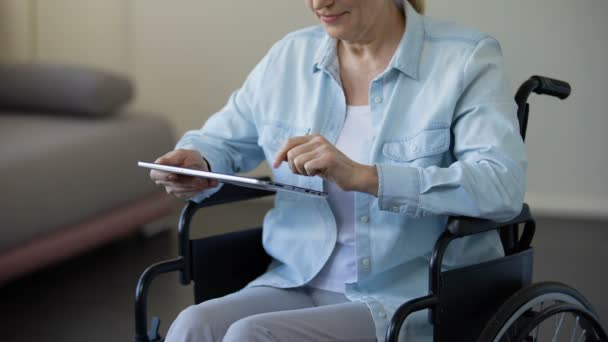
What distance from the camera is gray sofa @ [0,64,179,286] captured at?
7.77ft

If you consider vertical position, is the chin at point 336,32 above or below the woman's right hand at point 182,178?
above

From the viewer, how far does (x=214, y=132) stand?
1514mm

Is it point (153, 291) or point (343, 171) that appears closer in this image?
point (343, 171)

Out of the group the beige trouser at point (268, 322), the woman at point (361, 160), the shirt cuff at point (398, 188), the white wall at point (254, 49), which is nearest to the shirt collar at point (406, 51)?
the woman at point (361, 160)

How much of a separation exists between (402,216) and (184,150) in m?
0.38

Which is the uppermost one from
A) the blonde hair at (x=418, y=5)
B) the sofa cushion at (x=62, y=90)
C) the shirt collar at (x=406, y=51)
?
the blonde hair at (x=418, y=5)

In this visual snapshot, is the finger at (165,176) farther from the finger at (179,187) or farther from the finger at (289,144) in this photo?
the finger at (289,144)

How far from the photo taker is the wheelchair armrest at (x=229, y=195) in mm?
1421

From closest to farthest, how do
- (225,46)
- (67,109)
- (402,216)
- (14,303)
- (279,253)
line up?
(402,216) < (279,253) < (14,303) < (67,109) < (225,46)

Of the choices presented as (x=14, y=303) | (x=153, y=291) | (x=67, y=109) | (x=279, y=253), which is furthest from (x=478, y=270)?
(x=67, y=109)

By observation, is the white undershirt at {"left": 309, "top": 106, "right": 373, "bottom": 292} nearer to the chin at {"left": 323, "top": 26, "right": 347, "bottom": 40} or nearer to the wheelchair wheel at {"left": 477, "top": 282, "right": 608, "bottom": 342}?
the chin at {"left": 323, "top": 26, "right": 347, "bottom": 40}

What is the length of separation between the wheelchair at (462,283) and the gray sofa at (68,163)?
104 cm

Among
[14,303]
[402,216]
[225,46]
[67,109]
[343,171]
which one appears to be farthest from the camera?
[225,46]

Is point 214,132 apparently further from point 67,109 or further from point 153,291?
point 67,109
